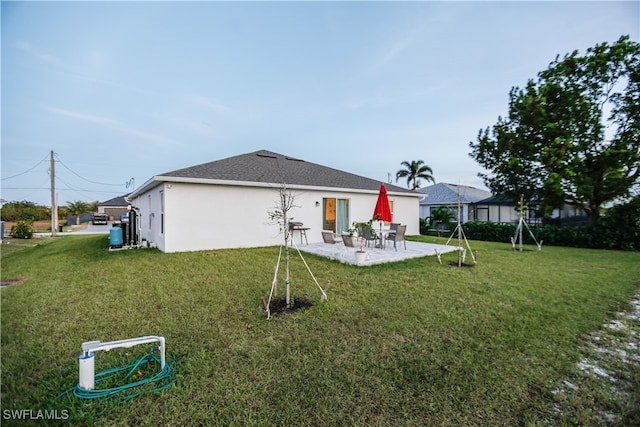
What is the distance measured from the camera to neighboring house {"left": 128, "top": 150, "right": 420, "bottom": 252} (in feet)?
31.7

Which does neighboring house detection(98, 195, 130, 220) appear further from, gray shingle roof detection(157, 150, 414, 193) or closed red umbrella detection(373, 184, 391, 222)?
closed red umbrella detection(373, 184, 391, 222)

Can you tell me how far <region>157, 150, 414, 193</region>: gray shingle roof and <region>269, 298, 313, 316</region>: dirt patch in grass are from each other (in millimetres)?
4768

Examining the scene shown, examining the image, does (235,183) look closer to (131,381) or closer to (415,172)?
(131,381)

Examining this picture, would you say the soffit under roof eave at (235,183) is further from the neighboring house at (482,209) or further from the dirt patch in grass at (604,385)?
the dirt patch in grass at (604,385)

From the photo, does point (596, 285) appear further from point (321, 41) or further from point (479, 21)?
point (321, 41)

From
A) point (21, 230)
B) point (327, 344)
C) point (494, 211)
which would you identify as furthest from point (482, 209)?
point (21, 230)

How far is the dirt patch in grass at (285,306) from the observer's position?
4.44m

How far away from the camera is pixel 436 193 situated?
→ 26.4 meters

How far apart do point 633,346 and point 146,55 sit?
603 inches

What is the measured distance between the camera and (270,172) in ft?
41.5

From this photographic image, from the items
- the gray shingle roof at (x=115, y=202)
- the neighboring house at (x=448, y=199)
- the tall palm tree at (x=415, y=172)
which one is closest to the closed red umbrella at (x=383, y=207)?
the neighboring house at (x=448, y=199)

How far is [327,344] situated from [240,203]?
837cm

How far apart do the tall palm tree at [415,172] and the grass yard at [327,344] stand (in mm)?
27675

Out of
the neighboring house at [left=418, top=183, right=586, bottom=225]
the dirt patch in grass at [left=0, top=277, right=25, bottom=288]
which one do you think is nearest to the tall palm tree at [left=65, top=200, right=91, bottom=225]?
the dirt patch in grass at [left=0, top=277, right=25, bottom=288]
